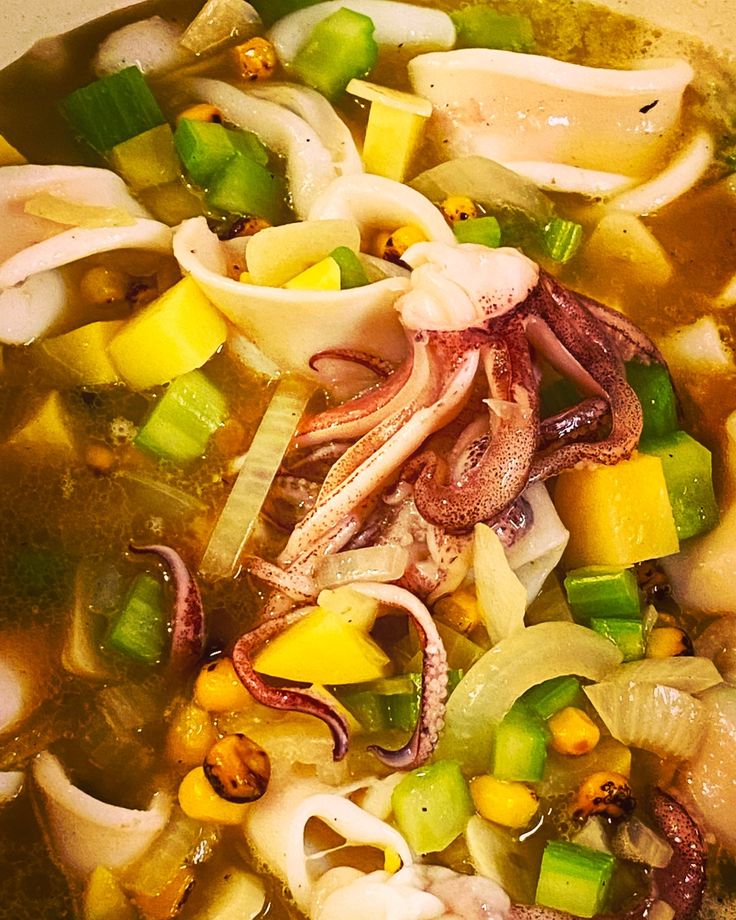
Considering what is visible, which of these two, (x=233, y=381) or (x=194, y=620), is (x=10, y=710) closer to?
(x=194, y=620)

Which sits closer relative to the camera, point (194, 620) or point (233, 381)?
point (194, 620)

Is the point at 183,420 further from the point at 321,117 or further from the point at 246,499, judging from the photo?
the point at 321,117

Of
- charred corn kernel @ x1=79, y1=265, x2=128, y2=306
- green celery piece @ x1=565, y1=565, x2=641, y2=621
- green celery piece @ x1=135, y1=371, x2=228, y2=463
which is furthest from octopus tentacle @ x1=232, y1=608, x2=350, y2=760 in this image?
charred corn kernel @ x1=79, y1=265, x2=128, y2=306

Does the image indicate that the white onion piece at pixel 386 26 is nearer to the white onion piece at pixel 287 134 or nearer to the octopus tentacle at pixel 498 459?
the white onion piece at pixel 287 134

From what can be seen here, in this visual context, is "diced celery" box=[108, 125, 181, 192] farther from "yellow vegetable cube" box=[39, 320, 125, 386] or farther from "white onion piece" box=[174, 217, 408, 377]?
"yellow vegetable cube" box=[39, 320, 125, 386]

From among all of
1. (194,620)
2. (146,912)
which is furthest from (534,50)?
(146,912)

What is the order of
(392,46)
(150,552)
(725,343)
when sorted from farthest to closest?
(392,46)
(725,343)
(150,552)

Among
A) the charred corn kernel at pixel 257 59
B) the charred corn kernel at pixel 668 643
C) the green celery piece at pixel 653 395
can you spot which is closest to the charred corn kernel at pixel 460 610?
the charred corn kernel at pixel 668 643
